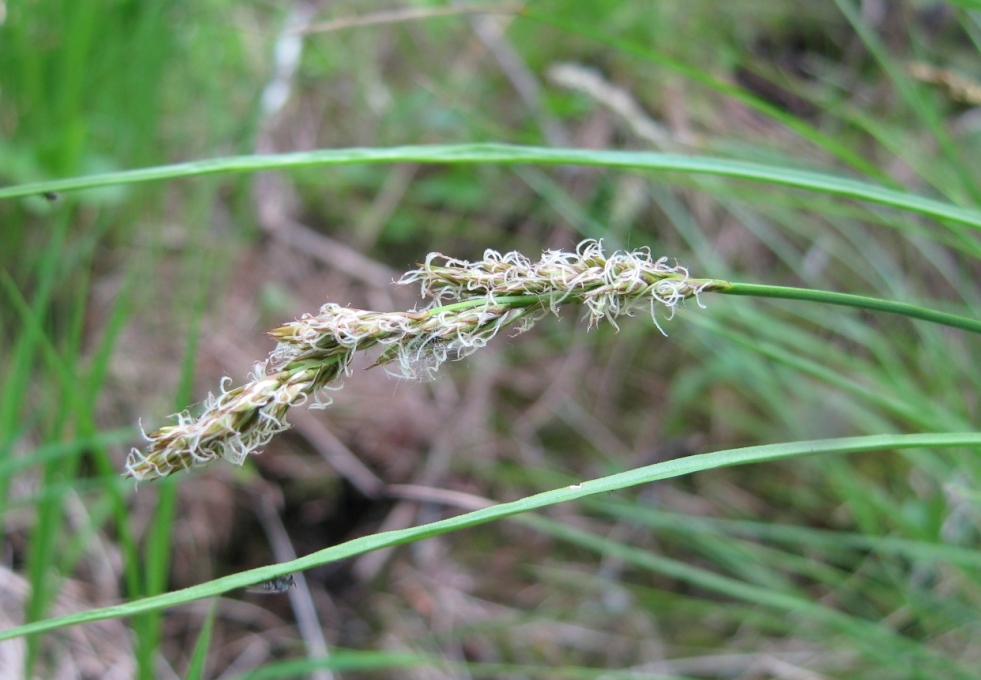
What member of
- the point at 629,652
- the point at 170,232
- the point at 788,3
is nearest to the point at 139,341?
the point at 170,232

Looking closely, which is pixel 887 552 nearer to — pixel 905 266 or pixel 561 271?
pixel 905 266

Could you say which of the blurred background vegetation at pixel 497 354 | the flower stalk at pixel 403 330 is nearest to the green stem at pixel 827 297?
the flower stalk at pixel 403 330

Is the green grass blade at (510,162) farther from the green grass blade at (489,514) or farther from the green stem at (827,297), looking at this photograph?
the green grass blade at (489,514)

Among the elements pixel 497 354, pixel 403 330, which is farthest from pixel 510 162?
pixel 497 354

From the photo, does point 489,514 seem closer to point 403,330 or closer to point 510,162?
point 403,330

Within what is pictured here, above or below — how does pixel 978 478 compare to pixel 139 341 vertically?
below
